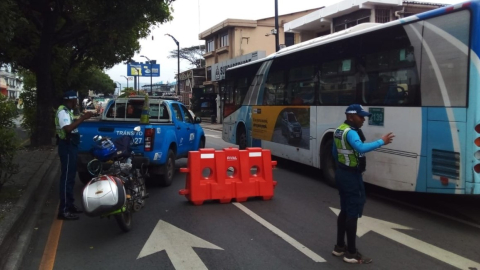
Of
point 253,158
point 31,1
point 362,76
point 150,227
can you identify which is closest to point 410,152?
point 362,76

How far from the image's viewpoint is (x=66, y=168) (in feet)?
21.7

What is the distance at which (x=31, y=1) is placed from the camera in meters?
14.2

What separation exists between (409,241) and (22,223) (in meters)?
5.46

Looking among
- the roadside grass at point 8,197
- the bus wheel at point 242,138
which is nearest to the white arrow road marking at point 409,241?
the roadside grass at point 8,197

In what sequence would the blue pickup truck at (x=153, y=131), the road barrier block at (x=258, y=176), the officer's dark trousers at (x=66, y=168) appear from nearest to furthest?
1. the officer's dark trousers at (x=66, y=168)
2. the road barrier block at (x=258, y=176)
3. the blue pickup truck at (x=153, y=131)

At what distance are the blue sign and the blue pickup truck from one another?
4242 centimetres

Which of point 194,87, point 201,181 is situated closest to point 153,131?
point 201,181

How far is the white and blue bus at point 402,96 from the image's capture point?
19.7 feet

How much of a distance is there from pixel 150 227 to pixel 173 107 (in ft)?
14.1

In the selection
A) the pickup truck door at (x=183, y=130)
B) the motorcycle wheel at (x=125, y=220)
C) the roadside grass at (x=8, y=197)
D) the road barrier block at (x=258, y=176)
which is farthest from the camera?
the pickup truck door at (x=183, y=130)

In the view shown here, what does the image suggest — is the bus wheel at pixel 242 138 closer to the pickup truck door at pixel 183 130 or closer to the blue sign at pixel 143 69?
the pickup truck door at pixel 183 130

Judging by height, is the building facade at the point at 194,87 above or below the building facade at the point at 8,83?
below

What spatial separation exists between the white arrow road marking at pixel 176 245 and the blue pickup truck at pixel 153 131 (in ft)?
7.73

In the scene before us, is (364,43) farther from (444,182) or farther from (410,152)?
(444,182)
